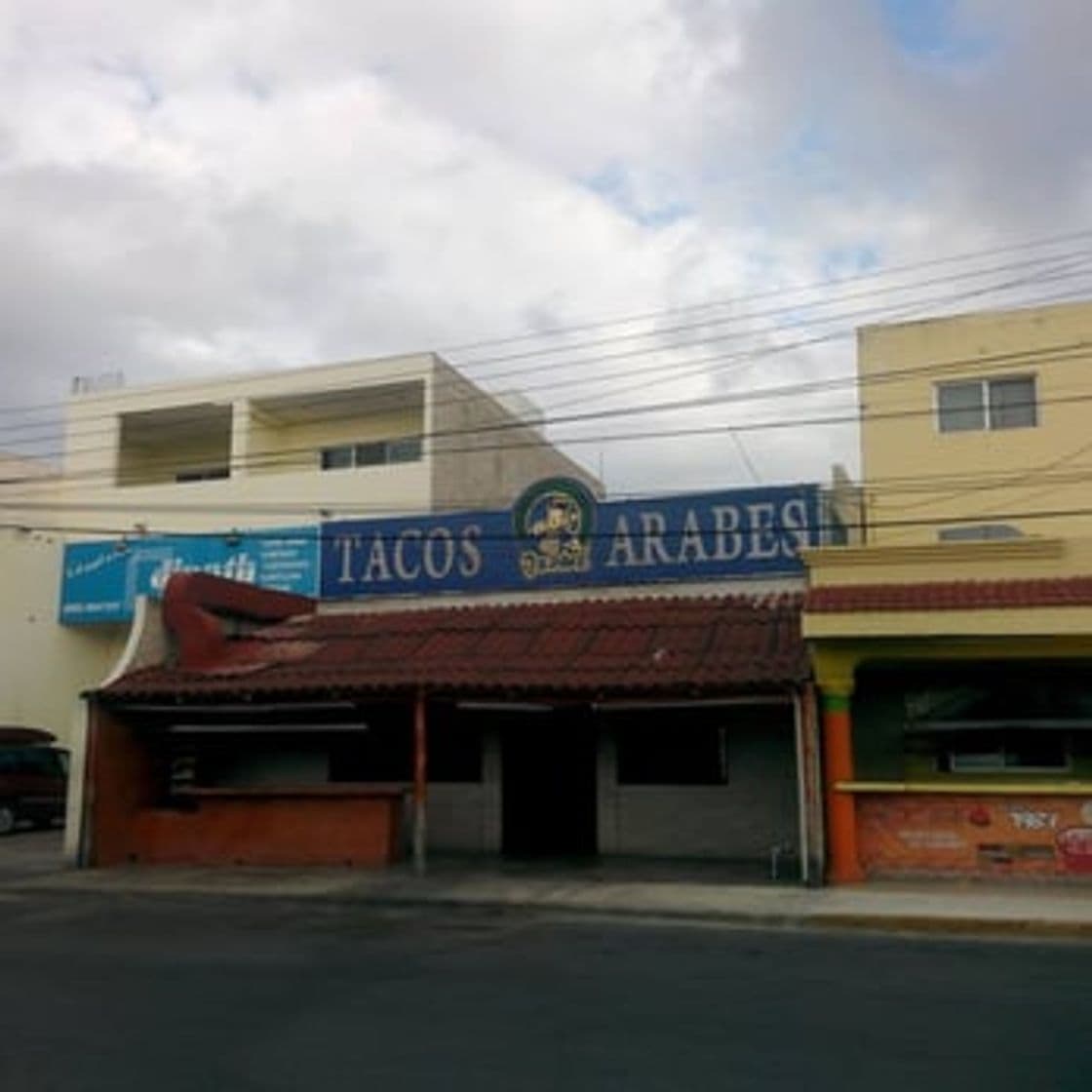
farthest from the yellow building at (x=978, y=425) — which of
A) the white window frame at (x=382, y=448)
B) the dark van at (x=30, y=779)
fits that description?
the dark van at (x=30, y=779)

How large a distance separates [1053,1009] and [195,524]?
2799 centimetres

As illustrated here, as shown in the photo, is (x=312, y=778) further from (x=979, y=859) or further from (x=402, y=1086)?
(x=402, y=1086)

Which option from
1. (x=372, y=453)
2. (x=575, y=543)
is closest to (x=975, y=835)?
(x=575, y=543)

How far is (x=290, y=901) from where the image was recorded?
681 inches

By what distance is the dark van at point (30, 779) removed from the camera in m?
28.3

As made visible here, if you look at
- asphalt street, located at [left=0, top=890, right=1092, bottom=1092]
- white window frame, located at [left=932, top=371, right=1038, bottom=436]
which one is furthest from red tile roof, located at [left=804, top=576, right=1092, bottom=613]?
white window frame, located at [left=932, top=371, right=1038, bottom=436]

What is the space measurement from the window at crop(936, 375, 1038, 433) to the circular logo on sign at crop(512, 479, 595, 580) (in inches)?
334

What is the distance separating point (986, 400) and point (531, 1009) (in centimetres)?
2208

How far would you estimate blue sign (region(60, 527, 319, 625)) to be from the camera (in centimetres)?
3077

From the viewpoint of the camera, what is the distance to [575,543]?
25250mm

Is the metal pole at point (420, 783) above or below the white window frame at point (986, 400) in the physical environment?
below

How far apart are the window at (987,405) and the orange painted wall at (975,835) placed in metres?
12.2

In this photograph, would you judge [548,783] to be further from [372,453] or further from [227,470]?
[227,470]

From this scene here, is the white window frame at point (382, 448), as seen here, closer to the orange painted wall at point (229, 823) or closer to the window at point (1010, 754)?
the orange painted wall at point (229, 823)
